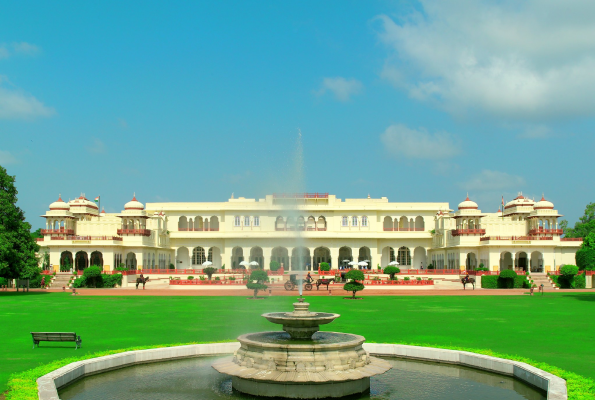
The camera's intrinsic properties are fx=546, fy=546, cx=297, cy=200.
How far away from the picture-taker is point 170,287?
44469 mm

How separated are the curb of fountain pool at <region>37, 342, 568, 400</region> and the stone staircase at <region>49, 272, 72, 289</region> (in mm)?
34639

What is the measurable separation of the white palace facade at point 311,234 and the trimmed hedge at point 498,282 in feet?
22.9

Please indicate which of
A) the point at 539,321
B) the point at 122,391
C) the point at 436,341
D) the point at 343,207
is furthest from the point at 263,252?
the point at 122,391

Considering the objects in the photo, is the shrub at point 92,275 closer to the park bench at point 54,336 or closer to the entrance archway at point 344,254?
the entrance archway at point 344,254

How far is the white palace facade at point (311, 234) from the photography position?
5228cm

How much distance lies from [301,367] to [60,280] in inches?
1597

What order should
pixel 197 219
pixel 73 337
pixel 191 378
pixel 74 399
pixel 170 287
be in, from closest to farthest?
pixel 74 399, pixel 191 378, pixel 73 337, pixel 170 287, pixel 197 219

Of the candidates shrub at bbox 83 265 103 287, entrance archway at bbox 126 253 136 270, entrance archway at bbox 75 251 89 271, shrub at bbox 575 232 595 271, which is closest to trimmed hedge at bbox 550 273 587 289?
shrub at bbox 575 232 595 271

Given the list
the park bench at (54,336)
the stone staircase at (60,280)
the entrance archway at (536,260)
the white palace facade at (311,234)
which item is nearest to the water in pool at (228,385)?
the park bench at (54,336)

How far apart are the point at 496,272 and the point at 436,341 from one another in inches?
1330

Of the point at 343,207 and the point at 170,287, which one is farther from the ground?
the point at 343,207

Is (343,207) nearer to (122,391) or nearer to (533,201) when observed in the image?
(533,201)

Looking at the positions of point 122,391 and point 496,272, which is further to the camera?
point 496,272

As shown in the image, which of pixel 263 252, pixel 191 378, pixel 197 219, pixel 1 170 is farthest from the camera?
pixel 197 219
